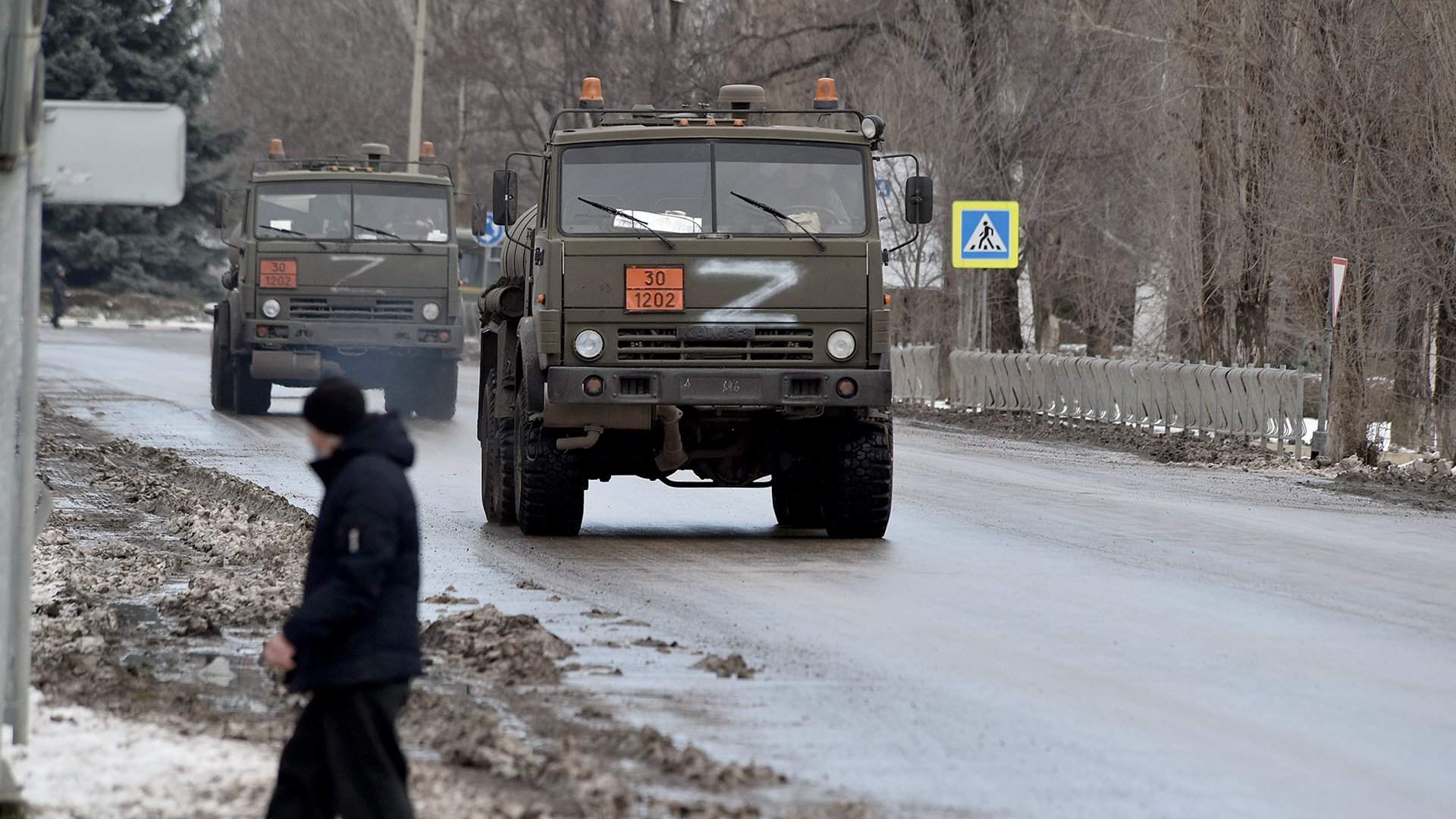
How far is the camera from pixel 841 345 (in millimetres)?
13695

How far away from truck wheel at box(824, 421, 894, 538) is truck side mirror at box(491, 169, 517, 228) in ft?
8.44

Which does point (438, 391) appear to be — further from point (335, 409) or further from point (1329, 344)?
point (335, 409)

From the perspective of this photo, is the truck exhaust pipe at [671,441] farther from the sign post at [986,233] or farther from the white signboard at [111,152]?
the sign post at [986,233]

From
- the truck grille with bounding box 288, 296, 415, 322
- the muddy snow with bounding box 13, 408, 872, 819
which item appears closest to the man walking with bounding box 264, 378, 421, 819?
the muddy snow with bounding box 13, 408, 872, 819

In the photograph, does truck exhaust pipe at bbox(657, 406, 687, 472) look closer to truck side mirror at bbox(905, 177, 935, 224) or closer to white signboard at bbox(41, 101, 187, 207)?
truck side mirror at bbox(905, 177, 935, 224)

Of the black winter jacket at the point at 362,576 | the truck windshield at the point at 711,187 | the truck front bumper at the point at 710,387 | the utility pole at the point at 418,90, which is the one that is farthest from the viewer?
the utility pole at the point at 418,90

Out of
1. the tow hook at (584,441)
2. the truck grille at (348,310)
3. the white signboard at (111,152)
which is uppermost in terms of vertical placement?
the white signboard at (111,152)

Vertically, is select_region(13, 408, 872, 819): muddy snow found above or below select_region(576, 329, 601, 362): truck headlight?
below

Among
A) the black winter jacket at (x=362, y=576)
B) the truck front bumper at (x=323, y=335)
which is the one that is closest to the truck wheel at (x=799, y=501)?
the black winter jacket at (x=362, y=576)

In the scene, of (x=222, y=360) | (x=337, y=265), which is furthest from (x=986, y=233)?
(x=222, y=360)

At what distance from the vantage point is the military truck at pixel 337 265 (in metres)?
25.2

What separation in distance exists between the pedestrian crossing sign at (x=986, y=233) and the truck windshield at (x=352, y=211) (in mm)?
7522

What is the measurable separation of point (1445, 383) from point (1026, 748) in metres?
16.2

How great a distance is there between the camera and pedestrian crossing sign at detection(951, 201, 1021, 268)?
29.5 metres
